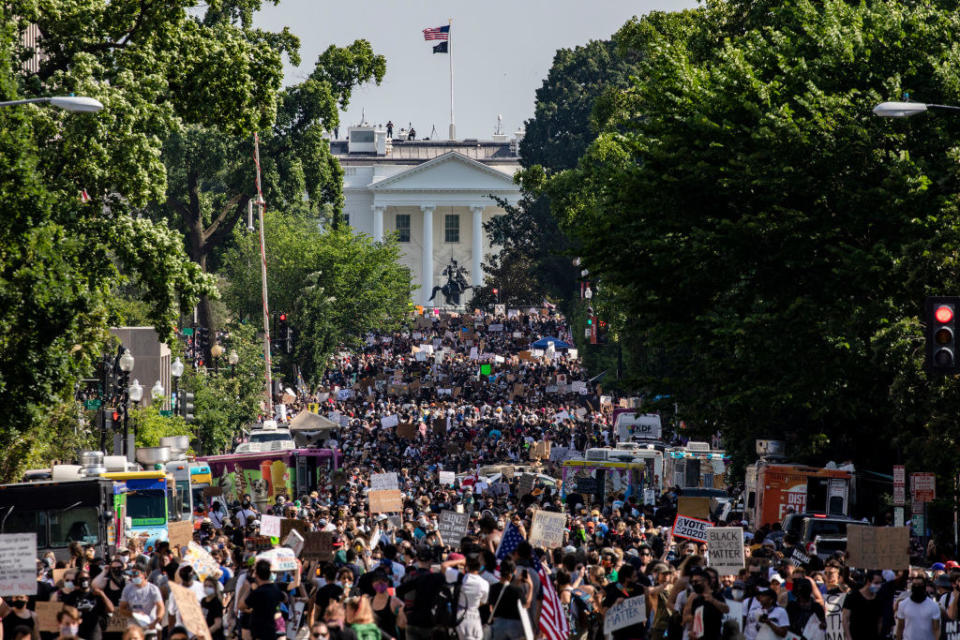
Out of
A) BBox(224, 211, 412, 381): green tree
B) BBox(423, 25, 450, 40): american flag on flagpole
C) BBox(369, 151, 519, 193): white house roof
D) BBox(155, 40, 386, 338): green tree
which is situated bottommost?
BBox(224, 211, 412, 381): green tree

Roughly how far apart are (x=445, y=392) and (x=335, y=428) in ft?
59.2

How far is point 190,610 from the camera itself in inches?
622

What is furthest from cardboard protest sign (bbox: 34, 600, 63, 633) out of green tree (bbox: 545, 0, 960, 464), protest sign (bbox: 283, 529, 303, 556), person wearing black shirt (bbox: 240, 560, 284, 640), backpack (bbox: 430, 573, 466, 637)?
green tree (bbox: 545, 0, 960, 464)

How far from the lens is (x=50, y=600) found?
17719 mm

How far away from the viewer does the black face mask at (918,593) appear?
15.7 metres

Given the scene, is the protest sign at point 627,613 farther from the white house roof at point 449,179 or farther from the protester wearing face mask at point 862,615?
the white house roof at point 449,179

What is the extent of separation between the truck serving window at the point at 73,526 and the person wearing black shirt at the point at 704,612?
503 inches

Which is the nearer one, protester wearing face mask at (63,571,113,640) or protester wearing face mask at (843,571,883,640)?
protester wearing face mask at (843,571,883,640)

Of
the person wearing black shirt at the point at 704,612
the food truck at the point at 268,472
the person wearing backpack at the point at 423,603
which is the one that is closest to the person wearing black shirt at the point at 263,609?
the person wearing backpack at the point at 423,603

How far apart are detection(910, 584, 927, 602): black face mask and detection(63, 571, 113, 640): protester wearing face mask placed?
8013mm

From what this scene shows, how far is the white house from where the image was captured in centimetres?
13688

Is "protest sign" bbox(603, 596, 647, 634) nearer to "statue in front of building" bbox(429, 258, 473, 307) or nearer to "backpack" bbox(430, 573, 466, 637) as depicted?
"backpack" bbox(430, 573, 466, 637)

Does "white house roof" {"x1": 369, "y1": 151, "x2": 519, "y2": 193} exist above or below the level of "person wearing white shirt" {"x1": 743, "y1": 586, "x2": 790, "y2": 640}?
above

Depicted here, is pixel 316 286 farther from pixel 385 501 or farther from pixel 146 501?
pixel 385 501
